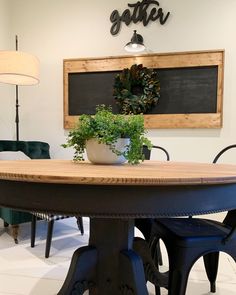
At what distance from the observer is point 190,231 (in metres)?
1.33

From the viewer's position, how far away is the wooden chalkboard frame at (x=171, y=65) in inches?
126

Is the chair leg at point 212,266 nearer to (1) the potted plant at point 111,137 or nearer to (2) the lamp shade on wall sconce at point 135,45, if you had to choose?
(1) the potted plant at point 111,137

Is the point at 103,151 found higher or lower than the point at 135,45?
lower

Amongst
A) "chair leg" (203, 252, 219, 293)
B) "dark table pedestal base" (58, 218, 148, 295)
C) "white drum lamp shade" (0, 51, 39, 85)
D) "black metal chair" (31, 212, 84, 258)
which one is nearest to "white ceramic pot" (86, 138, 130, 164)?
"dark table pedestal base" (58, 218, 148, 295)

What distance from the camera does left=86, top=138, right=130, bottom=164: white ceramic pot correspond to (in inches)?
51.3

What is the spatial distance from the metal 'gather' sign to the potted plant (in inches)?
96.3

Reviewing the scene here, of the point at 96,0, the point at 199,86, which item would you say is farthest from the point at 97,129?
the point at 96,0

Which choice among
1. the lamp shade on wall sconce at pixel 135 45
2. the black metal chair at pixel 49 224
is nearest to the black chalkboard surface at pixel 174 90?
the lamp shade on wall sconce at pixel 135 45

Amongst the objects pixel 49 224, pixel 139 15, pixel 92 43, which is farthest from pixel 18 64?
pixel 49 224

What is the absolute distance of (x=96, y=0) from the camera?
357cm

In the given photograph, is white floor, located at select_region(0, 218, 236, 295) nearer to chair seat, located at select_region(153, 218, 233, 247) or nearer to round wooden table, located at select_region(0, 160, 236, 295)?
chair seat, located at select_region(153, 218, 233, 247)

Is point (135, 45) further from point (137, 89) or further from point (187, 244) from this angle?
point (187, 244)

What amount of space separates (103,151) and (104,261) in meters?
0.47

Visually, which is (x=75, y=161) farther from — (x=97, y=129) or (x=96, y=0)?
(x=96, y=0)
